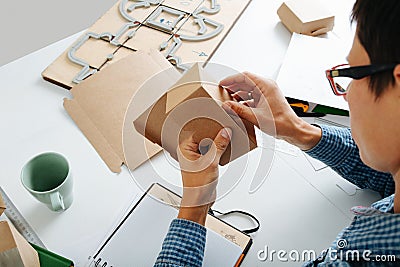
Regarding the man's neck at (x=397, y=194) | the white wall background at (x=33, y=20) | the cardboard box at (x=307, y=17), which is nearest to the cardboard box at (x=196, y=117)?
the man's neck at (x=397, y=194)

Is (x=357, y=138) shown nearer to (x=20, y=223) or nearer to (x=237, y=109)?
(x=237, y=109)

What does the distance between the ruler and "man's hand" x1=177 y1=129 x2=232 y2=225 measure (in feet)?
0.88

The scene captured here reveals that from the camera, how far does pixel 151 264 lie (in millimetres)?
745

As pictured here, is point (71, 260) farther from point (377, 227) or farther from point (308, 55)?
point (308, 55)

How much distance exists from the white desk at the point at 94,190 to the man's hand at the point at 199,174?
0.10m

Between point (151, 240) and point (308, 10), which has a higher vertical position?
point (308, 10)

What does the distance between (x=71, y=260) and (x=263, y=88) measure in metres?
0.47

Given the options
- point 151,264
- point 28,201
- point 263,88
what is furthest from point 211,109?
point 28,201

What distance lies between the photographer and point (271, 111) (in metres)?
0.84

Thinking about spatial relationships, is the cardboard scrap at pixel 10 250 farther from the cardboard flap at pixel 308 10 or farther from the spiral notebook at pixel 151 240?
the cardboard flap at pixel 308 10

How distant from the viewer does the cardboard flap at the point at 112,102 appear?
90cm

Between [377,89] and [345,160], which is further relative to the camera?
[345,160]

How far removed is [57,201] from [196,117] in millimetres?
286

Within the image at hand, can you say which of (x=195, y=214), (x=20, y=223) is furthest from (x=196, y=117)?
(x=20, y=223)
